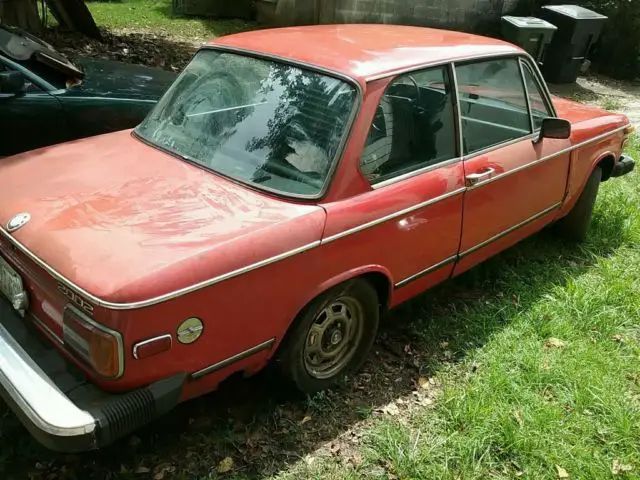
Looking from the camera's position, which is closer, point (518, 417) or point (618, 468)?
point (618, 468)

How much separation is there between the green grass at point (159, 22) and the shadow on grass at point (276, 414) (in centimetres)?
984

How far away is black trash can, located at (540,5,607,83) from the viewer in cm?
1030

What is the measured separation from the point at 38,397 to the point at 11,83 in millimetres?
3270

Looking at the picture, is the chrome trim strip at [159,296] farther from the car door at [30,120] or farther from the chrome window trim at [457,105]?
the car door at [30,120]

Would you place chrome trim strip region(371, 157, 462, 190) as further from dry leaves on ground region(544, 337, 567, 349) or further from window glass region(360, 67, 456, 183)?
dry leaves on ground region(544, 337, 567, 349)

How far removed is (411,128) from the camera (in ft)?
10.7

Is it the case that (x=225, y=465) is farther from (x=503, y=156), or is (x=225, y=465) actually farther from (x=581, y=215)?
(x=581, y=215)

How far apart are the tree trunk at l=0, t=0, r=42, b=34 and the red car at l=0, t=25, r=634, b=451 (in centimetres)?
692

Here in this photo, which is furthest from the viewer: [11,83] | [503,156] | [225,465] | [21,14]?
[21,14]

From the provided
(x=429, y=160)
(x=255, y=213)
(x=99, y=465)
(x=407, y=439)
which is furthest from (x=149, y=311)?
(x=429, y=160)

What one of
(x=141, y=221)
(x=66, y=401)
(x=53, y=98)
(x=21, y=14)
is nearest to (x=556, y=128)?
(x=141, y=221)

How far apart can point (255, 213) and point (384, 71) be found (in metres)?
1.00

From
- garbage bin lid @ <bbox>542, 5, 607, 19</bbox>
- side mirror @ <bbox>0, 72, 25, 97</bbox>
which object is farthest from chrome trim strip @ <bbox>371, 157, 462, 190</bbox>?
garbage bin lid @ <bbox>542, 5, 607, 19</bbox>

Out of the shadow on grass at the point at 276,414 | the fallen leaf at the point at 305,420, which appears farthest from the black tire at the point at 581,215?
the fallen leaf at the point at 305,420
